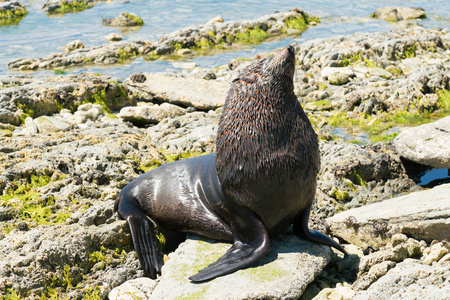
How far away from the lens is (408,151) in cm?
798

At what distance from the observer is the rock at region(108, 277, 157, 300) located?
487 cm

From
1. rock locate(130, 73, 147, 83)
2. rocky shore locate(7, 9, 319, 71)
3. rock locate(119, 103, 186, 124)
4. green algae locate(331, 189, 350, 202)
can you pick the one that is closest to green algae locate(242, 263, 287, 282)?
green algae locate(331, 189, 350, 202)

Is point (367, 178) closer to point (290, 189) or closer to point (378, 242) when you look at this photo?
point (378, 242)

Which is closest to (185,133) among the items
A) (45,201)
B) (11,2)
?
(45,201)

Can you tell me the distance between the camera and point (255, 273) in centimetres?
460

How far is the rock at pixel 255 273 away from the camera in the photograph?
438 cm

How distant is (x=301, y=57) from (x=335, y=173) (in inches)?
369

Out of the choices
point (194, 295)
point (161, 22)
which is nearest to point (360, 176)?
point (194, 295)

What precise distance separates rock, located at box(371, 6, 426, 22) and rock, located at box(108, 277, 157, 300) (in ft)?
80.8

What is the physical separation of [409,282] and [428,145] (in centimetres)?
384

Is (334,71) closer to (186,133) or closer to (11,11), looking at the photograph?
(186,133)

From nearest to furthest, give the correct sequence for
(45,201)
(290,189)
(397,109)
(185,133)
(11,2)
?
(290,189)
(45,201)
(185,133)
(397,109)
(11,2)

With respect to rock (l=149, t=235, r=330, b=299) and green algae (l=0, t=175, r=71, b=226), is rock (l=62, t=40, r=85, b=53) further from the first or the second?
rock (l=149, t=235, r=330, b=299)

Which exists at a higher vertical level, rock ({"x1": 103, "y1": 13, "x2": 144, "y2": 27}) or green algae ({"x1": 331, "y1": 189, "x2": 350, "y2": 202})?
rock ({"x1": 103, "y1": 13, "x2": 144, "y2": 27})
